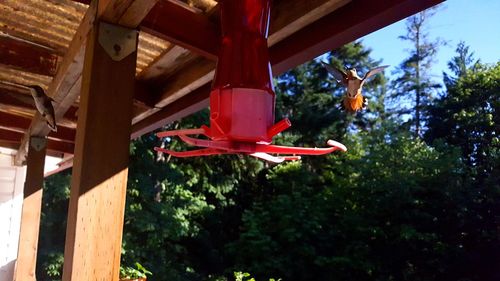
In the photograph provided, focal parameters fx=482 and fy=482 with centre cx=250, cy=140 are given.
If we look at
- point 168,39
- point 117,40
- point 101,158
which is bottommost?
point 101,158

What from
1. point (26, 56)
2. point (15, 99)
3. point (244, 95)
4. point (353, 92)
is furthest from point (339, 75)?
point (15, 99)

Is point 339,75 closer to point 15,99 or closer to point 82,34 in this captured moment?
point 82,34

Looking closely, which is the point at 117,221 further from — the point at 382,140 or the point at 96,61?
the point at 382,140

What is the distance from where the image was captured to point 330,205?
1143cm

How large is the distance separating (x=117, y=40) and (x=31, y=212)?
238cm

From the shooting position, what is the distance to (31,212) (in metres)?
3.16

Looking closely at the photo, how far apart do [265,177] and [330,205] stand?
2.34 m

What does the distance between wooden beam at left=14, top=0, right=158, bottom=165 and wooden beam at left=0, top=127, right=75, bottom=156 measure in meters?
1.58

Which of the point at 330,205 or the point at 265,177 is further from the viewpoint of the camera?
the point at 265,177

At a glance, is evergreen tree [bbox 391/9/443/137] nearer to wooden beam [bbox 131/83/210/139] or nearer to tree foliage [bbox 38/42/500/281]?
tree foliage [bbox 38/42/500/281]

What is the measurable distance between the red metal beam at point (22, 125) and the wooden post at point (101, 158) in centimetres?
214

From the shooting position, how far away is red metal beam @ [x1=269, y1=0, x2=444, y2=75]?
1125 millimetres

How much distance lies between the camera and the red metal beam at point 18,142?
144 inches

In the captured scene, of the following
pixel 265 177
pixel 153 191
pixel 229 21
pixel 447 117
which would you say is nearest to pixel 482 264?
pixel 447 117
